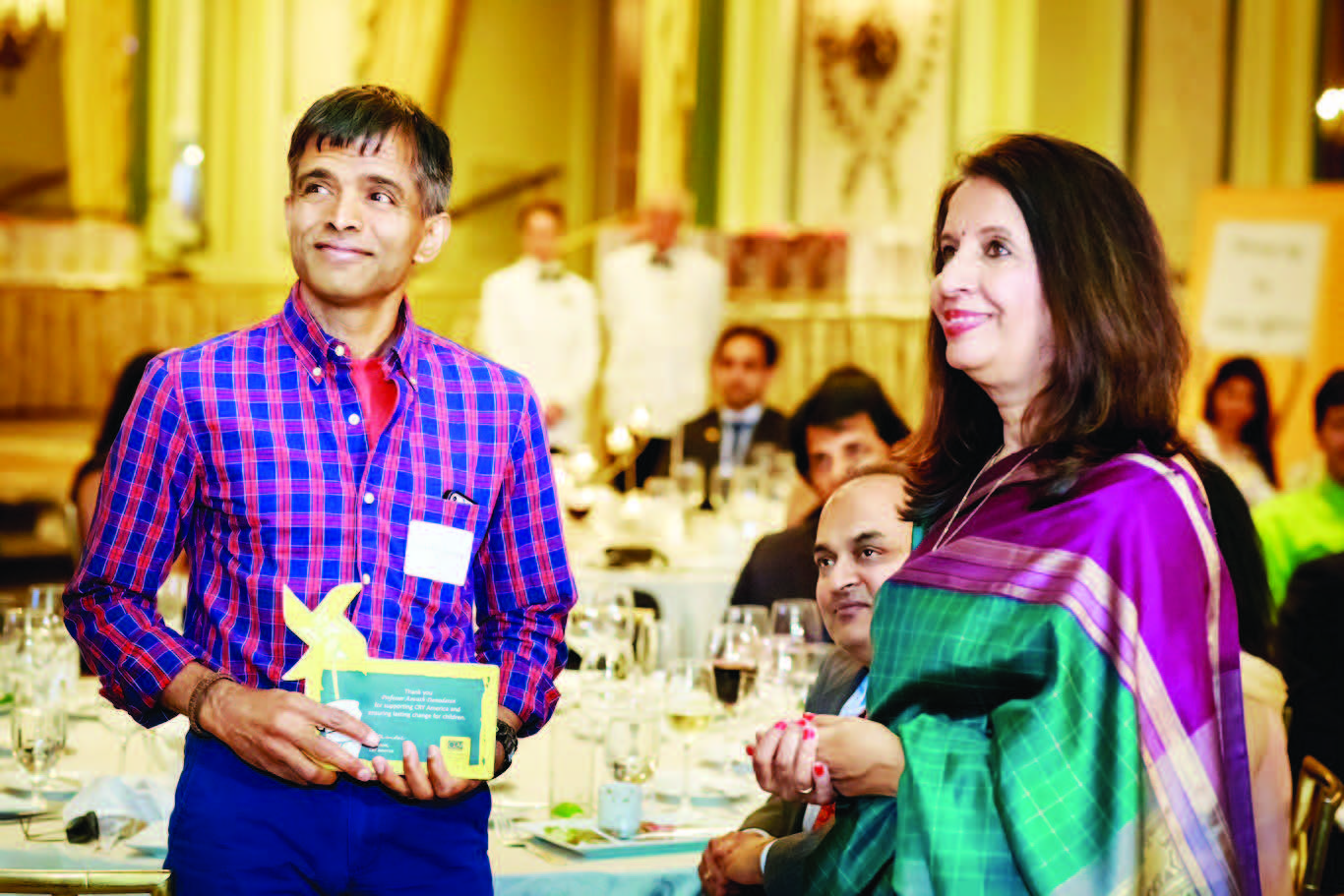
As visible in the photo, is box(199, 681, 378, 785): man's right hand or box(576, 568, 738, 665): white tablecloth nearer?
box(199, 681, 378, 785): man's right hand

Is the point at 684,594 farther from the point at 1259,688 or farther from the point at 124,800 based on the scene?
the point at 124,800

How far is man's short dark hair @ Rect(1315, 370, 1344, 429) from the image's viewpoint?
4520 millimetres

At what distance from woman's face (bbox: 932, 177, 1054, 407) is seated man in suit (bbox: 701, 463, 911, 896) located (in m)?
0.65

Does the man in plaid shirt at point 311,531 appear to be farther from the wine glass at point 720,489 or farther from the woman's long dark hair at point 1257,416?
the woman's long dark hair at point 1257,416

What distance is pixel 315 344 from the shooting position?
1834 millimetres

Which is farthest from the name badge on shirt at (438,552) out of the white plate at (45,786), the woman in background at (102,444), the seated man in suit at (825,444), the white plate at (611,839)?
the woman in background at (102,444)

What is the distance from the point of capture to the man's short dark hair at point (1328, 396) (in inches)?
178

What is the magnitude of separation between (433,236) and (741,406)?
5.25 metres

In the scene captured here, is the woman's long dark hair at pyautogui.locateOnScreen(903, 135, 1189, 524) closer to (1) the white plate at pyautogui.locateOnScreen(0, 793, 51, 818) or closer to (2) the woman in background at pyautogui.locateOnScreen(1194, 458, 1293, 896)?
(2) the woman in background at pyautogui.locateOnScreen(1194, 458, 1293, 896)

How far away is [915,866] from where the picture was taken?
1.59m

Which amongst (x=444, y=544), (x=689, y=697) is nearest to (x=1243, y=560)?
(x=689, y=697)

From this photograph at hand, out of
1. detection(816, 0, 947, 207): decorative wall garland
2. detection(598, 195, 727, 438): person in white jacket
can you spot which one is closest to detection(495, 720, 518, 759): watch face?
detection(598, 195, 727, 438): person in white jacket

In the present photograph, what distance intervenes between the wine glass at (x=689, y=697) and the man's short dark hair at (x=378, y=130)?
1.15m

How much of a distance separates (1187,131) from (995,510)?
833cm
